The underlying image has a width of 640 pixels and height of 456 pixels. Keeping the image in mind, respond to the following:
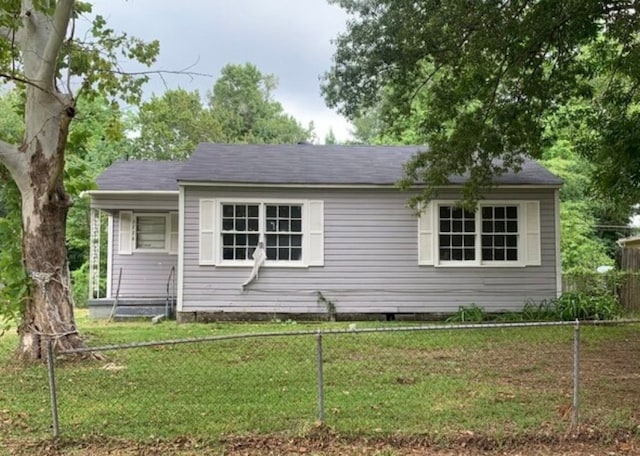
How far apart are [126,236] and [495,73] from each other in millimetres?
9550

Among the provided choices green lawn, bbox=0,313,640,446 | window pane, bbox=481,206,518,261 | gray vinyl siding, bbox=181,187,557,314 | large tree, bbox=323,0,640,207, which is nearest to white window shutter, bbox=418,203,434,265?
gray vinyl siding, bbox=181,187,557,314

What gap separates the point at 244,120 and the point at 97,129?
19.5 meters

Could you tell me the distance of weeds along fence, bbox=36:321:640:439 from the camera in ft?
15.2

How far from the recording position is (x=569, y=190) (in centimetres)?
2375

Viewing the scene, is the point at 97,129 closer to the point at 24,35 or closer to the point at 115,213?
the point at 115,213

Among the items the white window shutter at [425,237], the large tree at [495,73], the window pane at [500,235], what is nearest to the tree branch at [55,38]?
the large tree at [495,73]

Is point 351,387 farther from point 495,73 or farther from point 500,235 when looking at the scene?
point 500,235

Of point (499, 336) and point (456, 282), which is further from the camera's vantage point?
point (456, 282)

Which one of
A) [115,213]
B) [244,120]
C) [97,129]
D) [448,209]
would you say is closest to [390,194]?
[448,209]

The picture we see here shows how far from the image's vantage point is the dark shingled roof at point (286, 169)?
40.5ft

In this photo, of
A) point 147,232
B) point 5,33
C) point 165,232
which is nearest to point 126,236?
point 147,232

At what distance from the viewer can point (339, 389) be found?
5.91 meters

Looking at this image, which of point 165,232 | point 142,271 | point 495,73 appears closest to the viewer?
point 495,73

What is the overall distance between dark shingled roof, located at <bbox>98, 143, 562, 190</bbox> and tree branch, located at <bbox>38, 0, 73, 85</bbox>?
503cm
